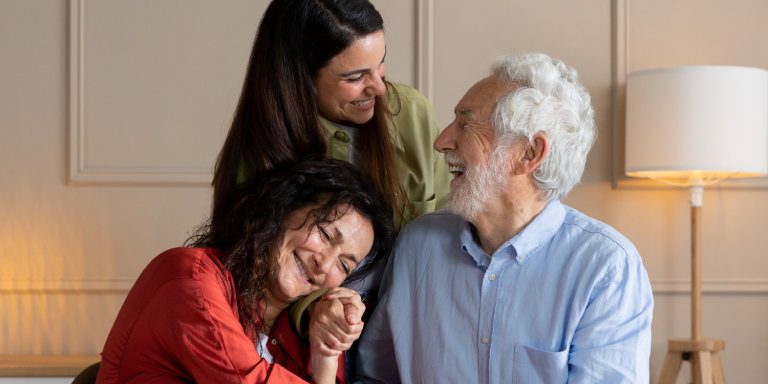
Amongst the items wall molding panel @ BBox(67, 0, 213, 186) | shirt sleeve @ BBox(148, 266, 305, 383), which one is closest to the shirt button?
shirt sleeve @ BBox(148, 266, 305, 383)

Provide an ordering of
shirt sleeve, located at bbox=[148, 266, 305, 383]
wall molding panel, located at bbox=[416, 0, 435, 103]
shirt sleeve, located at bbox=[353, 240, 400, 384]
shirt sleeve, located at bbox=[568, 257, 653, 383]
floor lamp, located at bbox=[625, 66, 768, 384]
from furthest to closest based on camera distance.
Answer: wall molding panel, located at bbox=[416, 0, 435, 103]
floor lamp, located at bbox=[625, 66, 768, 384]
shirt sleeve, located at bbox=[353, 240, 400, 384]
shirt sleeve, located at bbox=[568, 257, 653, 383]
shirt sleeve, located at bbox=[148, 266, 305, 383]

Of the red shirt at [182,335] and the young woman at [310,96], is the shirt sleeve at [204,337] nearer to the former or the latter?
the red shirt at [182,335]

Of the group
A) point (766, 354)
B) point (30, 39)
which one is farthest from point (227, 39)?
point (766, 354)

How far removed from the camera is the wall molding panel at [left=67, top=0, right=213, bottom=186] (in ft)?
9.65

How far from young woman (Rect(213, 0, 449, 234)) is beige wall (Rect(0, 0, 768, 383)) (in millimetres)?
1329

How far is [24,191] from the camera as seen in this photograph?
296 centimetres

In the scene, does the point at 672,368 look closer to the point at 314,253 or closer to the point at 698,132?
the point at 698,132

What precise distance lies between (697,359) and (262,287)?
6.47 feet

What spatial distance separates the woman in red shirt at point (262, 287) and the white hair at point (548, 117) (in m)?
0.36

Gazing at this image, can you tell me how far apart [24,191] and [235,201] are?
6.04ft

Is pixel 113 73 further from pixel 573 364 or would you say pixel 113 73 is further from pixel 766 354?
pixel 766 354

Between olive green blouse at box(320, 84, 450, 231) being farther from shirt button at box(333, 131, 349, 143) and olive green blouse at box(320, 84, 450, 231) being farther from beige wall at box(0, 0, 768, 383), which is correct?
beige wall at box(0, 0, 768, 383)

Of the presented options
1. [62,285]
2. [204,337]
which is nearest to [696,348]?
[204,337]

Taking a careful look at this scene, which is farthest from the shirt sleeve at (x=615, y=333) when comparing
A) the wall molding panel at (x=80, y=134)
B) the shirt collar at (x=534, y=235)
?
the wall molding panel at (x=80, y=134)
